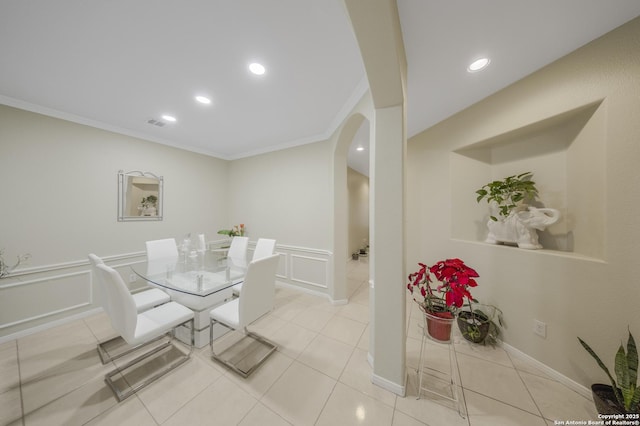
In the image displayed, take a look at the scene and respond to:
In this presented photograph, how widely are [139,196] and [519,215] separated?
4887mm

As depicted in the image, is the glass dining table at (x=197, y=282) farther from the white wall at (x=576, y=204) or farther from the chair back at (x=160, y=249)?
the white wall at (x=576, y=204)

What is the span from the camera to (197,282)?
6.18 feet

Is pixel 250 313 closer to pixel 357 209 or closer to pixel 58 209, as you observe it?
pixel 58 209

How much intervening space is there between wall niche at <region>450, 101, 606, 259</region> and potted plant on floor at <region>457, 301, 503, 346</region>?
2.63ft

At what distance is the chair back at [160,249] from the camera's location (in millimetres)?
2604

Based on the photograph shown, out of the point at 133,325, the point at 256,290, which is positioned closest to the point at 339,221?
the point at 256,290

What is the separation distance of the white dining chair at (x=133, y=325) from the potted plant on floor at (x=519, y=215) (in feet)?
10.4

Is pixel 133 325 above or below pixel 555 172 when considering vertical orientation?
below

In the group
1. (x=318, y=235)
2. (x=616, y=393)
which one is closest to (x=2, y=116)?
(x=318, y=235)

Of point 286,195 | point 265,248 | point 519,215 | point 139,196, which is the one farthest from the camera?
point 286,195

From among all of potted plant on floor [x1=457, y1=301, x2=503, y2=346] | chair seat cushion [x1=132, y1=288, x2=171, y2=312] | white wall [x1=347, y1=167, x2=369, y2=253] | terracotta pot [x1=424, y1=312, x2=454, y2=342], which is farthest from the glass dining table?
white wall [x1=347, y1=167, x2=369, y2=253]

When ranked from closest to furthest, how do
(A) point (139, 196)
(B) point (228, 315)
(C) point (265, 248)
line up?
1. (B) point (228, 315)
2. (C) point (265, 248)
3. (A) point (139, 196)

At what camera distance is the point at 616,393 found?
1078 mm

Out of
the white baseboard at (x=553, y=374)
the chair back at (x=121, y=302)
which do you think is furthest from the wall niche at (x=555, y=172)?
the chair back at (x=121, y=302)
